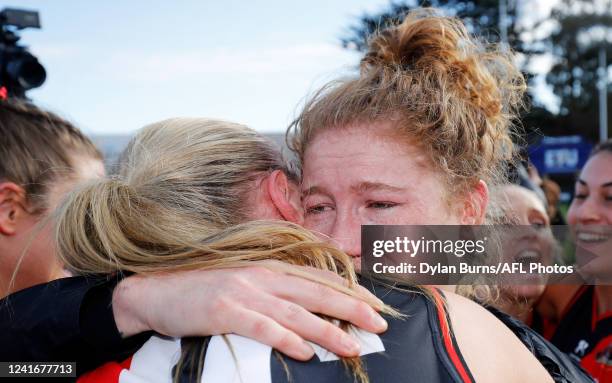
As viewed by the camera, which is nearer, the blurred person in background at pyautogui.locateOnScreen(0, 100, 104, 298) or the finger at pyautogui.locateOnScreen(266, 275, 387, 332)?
the finger at pyautogui.locateOnScreen(266, 275, 387, 332)

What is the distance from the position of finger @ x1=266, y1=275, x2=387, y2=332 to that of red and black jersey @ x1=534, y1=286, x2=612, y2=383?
181 centimetres

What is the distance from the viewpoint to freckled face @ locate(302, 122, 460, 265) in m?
1.82

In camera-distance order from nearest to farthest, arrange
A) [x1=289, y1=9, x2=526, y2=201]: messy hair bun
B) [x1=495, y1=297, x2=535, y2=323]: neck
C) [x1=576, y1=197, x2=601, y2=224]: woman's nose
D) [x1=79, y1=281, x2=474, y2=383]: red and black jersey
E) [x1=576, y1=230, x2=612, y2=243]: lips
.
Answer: [x1=79, y1=281, x2=474, y2=383]: red and black jersey
[x1=289, y1=9, x2=526, y2=201]: messy hair bun
[x1=495, y1=297, x2=535, y2=323]: neck
[x1=576, y1=230, x2=612, y2=243]: lips
[x1=576, y1=197, x2=601, y2=224]: woman's nose

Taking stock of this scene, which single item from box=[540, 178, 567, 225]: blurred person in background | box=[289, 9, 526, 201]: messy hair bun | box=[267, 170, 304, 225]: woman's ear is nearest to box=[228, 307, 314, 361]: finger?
box=[267, 170, 304, 225]: woman's ear

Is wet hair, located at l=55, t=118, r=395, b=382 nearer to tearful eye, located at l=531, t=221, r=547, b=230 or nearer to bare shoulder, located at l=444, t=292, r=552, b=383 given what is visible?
bare shoulder, located at l=444, t=292, r=552, b=383

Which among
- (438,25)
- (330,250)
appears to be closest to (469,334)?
(330,250)

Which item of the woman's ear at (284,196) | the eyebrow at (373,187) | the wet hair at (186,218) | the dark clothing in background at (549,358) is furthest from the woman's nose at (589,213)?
the wet hair at (186,218)

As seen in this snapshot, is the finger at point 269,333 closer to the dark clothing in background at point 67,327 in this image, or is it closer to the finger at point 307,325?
the finger at point 307,325

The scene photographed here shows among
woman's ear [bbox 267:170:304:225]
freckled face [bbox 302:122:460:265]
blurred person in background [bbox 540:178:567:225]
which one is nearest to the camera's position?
→ woman's ear [bbox 267:170:304:225]

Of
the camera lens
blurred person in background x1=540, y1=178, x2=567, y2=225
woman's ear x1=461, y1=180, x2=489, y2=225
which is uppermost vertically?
the camera lens

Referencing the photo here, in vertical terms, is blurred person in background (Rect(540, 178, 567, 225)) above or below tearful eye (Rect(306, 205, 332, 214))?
below

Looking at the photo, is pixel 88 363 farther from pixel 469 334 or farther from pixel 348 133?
pixel 348 133

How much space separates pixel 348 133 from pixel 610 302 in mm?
1603

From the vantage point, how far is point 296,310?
1133 millimetres
